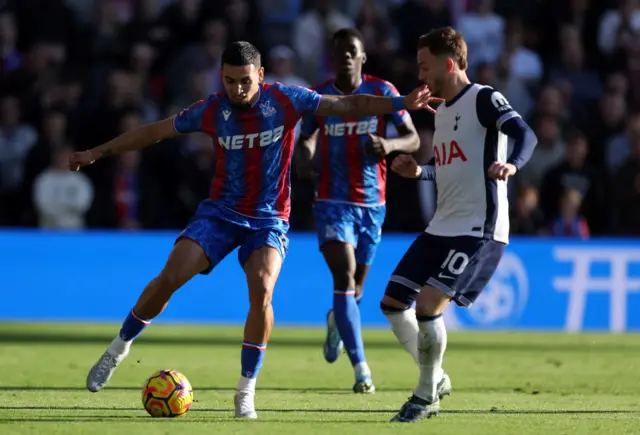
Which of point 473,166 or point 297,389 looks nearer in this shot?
point 473,166

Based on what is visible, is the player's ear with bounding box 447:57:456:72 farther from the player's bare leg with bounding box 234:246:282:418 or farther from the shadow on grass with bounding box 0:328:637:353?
the shadow on grass with bounding box 0:328:637:353

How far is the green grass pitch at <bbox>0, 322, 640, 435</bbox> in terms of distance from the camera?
23.1 ft

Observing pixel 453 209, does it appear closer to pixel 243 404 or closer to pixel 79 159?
pixel 243 404

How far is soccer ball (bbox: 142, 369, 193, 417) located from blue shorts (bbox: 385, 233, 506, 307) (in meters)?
1.51

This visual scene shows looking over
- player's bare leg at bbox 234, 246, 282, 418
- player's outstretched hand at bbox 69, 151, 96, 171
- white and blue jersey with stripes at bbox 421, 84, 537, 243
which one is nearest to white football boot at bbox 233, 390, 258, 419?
player's bare leg at bbox 234, 246, 282, 418

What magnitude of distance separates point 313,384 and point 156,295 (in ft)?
6.79

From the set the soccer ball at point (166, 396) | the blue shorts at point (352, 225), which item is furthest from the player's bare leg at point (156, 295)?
the blue shorts at point (352, 225)

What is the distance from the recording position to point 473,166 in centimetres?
749

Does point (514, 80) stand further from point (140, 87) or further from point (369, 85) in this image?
point (369, 85)

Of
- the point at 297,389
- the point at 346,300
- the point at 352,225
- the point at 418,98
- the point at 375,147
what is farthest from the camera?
the point at 352,225

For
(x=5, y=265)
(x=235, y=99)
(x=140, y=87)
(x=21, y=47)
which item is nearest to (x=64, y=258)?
(x=5, y=265)

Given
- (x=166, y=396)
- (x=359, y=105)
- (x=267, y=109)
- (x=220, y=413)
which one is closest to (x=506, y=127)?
(x=359, y=105)

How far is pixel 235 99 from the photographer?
771 cm

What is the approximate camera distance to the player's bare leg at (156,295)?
25.3 feet
